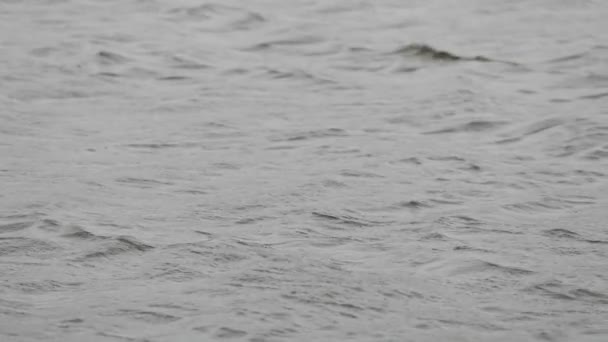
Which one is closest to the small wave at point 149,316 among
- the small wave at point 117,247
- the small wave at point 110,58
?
the small wave at point 117,247

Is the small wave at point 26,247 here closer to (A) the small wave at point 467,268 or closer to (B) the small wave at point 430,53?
(A) the small wave at point 467,268

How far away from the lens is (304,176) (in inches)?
277

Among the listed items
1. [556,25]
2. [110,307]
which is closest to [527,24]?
[556,25]

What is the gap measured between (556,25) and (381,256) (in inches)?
257

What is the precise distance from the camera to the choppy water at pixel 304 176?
5020 mm

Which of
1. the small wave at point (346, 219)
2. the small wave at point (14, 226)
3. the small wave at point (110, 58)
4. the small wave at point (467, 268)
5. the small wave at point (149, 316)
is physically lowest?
the small wave at point (467, 268)

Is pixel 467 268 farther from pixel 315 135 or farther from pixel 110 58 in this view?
pixel 110 58

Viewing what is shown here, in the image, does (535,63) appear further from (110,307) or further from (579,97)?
(110,307)

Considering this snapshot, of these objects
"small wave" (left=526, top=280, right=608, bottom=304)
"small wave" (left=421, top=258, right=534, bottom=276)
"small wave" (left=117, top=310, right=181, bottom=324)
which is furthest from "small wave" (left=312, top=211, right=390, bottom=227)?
"small wave" (left=117, top=310, right=181, bottom=324)

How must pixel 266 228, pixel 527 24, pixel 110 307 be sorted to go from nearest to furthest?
1. pixel 110 307
2. pixel 266 228
3. pixel 527 24

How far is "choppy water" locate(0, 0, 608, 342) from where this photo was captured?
502 centimetres

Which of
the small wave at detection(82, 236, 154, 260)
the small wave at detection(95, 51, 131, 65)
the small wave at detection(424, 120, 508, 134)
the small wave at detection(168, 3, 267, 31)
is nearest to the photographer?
the small wave at detection(82, 236, 154, 260)

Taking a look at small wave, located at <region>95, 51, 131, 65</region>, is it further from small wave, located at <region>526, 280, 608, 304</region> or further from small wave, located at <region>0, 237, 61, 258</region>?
small wave, located at <region>526, 280, 608, 304</region>

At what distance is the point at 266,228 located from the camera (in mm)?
6066
